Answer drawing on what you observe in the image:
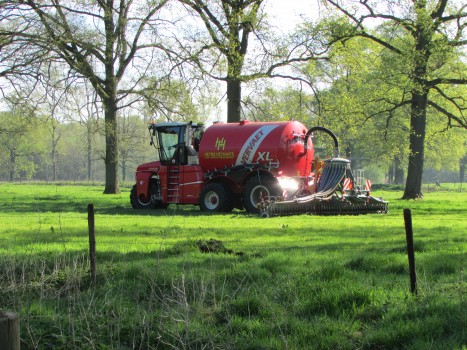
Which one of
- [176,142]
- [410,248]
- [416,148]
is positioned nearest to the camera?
[410,248]

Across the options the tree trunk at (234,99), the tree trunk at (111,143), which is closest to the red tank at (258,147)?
the tree trunk at (234,99)

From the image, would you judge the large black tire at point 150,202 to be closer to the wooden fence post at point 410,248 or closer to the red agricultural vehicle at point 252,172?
the red agricultural vehicle at point 252,172

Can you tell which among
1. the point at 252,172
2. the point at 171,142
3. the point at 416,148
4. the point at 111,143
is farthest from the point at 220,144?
the point at 111,143

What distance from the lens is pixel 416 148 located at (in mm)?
30000

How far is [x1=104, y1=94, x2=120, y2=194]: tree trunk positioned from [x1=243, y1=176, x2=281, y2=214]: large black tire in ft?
43.9

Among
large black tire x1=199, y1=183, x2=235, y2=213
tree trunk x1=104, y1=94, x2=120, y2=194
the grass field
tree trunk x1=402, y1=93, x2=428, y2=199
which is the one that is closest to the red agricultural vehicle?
large black tire x1=199, y1=183, x2=235, y2=213

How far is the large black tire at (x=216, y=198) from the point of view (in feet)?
68.3

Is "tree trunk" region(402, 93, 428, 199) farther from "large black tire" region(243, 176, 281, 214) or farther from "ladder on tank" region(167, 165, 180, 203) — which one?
"ladder on tank" region(167, 165, 180, 203)

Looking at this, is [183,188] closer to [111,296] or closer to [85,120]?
[85,120]

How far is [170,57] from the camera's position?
99.4ft

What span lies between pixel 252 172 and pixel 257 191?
2.96 feet

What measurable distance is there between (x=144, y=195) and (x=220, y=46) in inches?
360

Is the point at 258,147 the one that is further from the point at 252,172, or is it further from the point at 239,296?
the point at 239,296

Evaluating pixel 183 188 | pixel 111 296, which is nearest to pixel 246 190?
pixel 183 188
